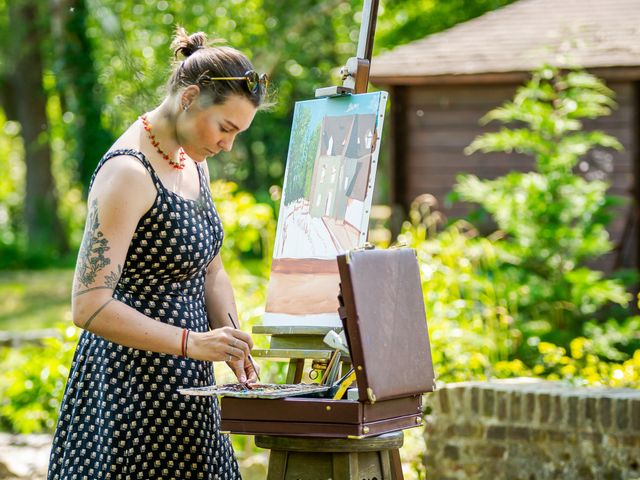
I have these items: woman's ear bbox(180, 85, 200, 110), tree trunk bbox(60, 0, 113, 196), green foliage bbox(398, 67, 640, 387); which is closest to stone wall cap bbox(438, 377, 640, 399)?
green foliage bbox(398, 67, 640, 387)

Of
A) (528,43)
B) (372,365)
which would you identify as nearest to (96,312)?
(372,365)

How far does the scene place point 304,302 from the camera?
9.69 feet

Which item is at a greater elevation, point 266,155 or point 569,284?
point 266,155

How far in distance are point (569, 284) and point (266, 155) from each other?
11.3 m

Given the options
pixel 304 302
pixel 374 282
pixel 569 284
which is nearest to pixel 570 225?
pixel 569 284

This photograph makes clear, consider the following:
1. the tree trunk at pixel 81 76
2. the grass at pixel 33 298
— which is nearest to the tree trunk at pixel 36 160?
the grass at pixel 33 298

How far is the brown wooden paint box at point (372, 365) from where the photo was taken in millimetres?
2287

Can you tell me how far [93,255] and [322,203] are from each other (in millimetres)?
799

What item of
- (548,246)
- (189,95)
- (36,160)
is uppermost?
(36,160)

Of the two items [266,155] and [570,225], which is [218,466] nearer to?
[570,225]

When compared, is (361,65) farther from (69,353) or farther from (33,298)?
(33,298)

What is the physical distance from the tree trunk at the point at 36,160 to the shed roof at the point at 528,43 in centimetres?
764

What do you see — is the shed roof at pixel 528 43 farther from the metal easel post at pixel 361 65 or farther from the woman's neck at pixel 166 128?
the woman's neck at pixel 166 128

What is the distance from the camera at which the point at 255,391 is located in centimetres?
242
